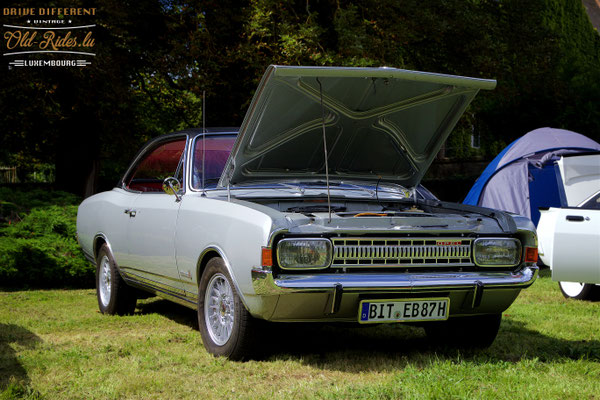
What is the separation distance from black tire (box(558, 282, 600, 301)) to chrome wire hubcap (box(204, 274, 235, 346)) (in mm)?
5047

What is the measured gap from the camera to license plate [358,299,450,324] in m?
4.43

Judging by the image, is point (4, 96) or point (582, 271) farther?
point (4, 96)

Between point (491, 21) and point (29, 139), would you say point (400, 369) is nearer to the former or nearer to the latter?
point (29, 139)

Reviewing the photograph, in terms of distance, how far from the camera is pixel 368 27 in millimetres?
16328

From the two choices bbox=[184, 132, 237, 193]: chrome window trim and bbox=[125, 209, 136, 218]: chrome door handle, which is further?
bbox=[125, 209, 136, 218]: chrome door handle

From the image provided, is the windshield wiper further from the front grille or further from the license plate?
the license plate

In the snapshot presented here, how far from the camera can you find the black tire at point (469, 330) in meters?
5.19

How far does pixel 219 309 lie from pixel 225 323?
11 cm

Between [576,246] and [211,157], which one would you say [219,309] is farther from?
[576,246]

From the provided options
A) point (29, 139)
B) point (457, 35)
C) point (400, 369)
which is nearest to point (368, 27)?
point (457, 35)

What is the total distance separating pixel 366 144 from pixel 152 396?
113 inches

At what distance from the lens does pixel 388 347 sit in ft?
17.6

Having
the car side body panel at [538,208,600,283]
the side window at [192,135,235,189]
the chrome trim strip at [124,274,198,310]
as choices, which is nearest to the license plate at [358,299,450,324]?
the chrome trim strip at [124,274,198,310]

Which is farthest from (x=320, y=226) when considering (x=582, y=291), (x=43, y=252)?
(x=43, y=252)
